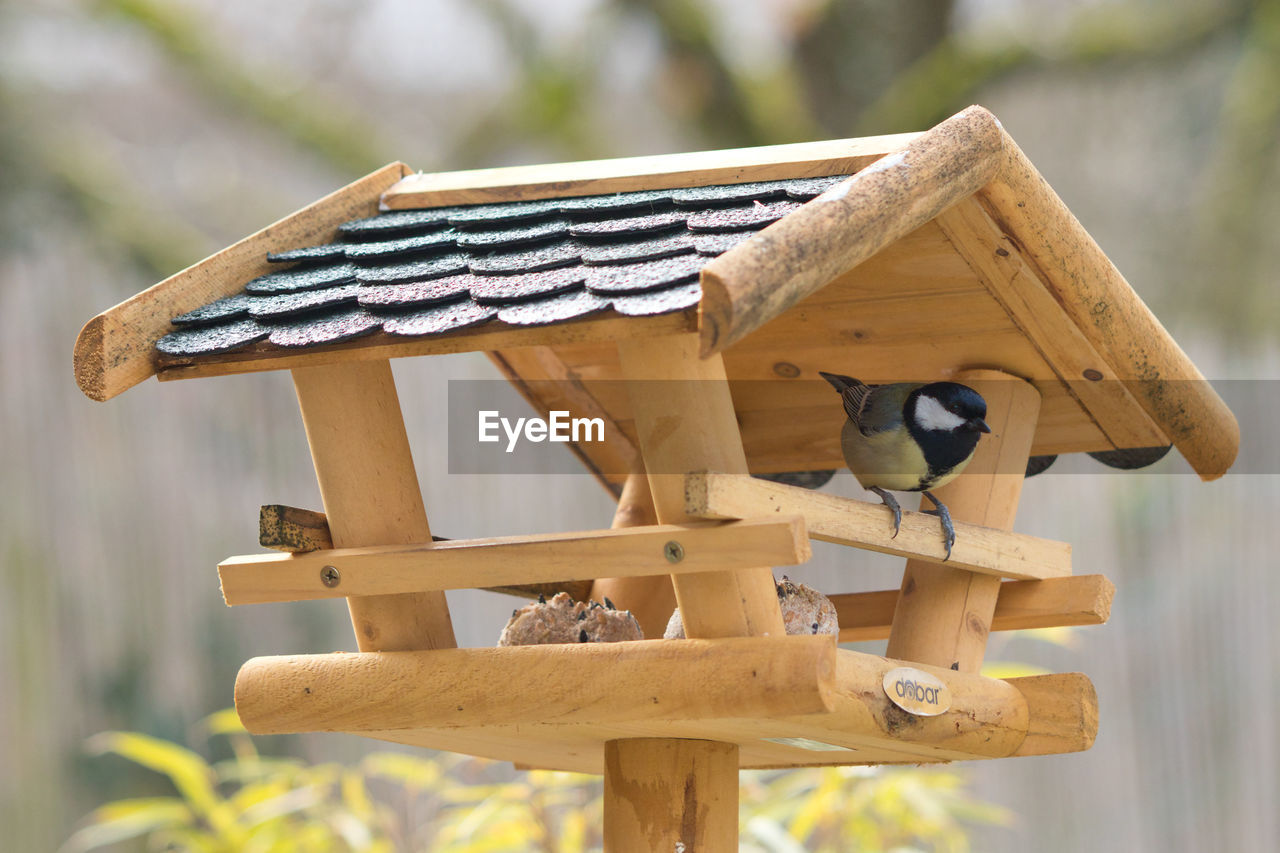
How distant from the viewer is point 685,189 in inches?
39.3

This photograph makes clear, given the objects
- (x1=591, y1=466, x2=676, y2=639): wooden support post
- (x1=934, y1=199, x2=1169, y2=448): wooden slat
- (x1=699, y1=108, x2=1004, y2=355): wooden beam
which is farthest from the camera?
(x1=591, y1=466, x2=676, y2=639): wooden support post

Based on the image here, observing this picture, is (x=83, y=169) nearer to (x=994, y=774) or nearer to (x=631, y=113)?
(x=631, y=113)

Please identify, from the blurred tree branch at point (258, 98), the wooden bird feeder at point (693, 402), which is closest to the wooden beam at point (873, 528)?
the wooden bird feeder at point (693, 402)

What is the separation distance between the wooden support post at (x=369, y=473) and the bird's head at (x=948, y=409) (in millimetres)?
441

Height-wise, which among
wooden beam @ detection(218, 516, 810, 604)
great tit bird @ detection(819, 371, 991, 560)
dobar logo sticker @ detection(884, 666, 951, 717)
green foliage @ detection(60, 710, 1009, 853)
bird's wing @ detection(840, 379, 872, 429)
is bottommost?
green foliage @ detection(60, 710, 1009, 853)

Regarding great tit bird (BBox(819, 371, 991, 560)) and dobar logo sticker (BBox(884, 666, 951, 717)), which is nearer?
dobar logo sticker (BBox(884, 666, 951, 717))

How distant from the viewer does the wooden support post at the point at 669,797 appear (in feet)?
3.30

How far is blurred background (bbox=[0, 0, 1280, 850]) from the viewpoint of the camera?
95.3 inches

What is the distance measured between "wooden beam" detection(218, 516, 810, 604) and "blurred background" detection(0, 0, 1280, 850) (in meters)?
1.64

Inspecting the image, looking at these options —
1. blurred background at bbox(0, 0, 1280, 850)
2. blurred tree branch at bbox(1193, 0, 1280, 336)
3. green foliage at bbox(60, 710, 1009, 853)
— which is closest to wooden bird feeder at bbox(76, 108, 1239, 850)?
green foliage at bbox(60, 710, 1009, 853)

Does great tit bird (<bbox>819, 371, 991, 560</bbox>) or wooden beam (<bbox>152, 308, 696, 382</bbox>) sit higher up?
wooden beam (<bbox>152, 308, 696, 382</bbox>)

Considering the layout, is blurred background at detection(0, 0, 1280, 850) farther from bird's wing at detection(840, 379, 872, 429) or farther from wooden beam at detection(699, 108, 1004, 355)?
wooden beam at detection(699, 108, 1004, 355)

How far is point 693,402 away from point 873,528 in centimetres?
19

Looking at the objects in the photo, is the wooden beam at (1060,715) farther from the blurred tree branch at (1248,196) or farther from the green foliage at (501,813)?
the blurred tree branch at (1248,196)
